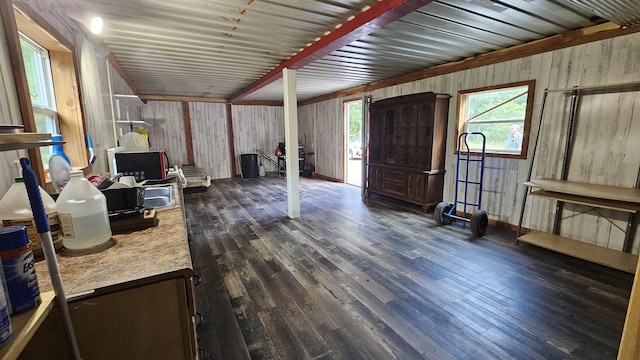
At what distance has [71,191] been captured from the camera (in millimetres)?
1136

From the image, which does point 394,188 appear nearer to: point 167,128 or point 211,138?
point 211,138

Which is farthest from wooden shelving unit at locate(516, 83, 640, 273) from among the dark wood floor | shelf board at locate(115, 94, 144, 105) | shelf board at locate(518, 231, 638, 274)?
shelf board at locate(115, 94, 144, 105)

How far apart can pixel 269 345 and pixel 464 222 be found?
3.49 metres

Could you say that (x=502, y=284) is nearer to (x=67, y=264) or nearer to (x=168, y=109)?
(x=67, y=264)

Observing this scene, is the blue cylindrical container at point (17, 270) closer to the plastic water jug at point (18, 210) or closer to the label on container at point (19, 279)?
the label on container at point (19, 279)

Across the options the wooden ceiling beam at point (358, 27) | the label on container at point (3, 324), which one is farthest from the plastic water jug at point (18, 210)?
the wooden ceiling beam at point (358, 27)

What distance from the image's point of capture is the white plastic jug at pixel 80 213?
1118 mm

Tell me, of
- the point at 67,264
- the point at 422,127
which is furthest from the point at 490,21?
the point at 67,264

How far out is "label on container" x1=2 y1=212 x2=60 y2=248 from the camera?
95cm

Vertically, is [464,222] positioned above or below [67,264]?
below

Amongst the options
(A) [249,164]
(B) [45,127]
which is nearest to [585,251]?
(B) [45,127]

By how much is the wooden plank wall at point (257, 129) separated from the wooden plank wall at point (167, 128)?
1.53m

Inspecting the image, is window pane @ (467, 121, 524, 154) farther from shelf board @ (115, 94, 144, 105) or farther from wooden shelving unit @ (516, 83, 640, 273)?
shelf board @ (115, 94, 144, 105)

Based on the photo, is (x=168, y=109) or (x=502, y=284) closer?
(x=502, y=284)
